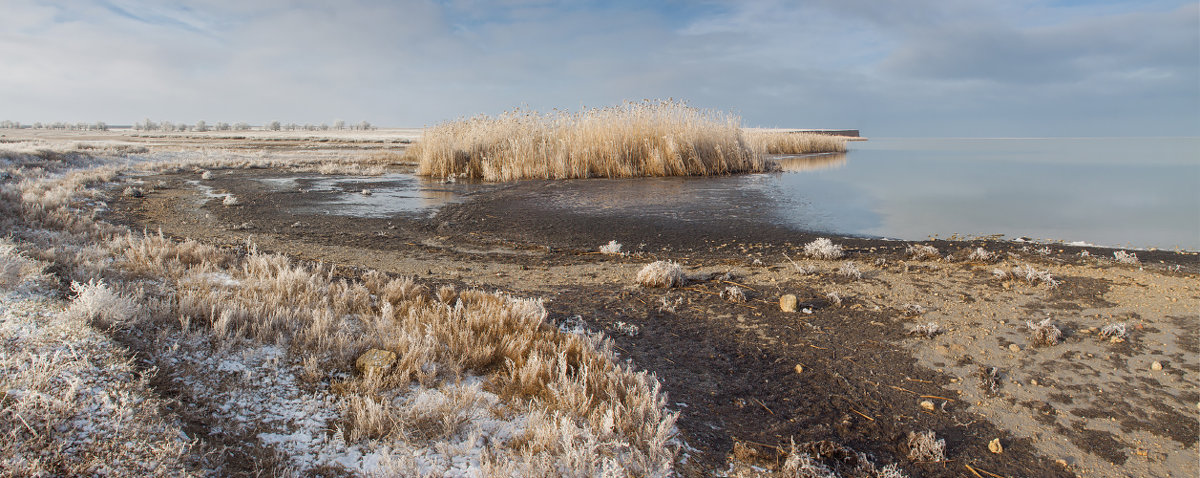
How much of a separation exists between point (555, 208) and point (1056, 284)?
6.91 m

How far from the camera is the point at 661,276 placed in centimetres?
510

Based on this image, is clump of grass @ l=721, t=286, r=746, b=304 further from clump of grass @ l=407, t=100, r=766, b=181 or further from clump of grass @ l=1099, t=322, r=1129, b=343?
clump of grass @ l=407, t=100, r=766, b=181

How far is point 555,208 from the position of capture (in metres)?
9.88

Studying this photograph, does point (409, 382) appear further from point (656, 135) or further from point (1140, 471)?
point (656, 135)

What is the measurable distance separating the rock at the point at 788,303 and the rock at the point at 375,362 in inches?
112

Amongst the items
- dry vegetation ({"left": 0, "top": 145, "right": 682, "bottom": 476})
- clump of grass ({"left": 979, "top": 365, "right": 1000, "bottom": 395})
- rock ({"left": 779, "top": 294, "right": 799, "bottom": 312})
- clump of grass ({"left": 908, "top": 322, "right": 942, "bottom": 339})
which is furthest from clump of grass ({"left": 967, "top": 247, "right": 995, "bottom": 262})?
dry vegetation ({"left": 0, "top": 145, "right": 682, "bottom": 476})

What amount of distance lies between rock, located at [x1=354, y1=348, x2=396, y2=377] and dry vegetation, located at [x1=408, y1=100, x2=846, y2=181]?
12418 millimetres

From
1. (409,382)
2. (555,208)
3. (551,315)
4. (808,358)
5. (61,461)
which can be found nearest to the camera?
(61,461)

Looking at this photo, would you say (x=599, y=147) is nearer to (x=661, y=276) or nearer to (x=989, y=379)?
(x=661, y=276)

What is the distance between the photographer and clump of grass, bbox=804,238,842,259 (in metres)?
5.95

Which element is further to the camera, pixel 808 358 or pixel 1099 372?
pixel 808 358

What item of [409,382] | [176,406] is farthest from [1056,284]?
[176,406]

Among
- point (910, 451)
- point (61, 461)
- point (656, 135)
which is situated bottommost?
point (910, 451)

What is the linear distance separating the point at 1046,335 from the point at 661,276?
8.90ft
